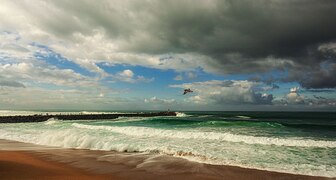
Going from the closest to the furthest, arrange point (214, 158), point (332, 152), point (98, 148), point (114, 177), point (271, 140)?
point (114, 177)
point (214, 158)
point (332, 152)
point (98, 148)
point (271, 140)

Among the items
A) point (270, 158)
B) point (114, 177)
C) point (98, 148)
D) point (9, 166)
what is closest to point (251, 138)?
point (270, 158)

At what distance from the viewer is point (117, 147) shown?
15.9m

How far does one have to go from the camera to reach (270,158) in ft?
43.7

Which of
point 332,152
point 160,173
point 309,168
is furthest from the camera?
point 332,152

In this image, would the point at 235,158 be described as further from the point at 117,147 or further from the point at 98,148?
the point at 98,148

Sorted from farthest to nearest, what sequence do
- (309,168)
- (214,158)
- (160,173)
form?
(214,158) → (309,168) → (160,173)

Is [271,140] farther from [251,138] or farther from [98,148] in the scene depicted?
[98,148]

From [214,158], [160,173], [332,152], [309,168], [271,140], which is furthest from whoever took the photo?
[271,140]

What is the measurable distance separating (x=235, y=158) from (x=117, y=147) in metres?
6.43

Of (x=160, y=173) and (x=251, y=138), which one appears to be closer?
(x=160, y=173)

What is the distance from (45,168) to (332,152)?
14.1 meters

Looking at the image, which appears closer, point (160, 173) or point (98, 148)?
point (160, 173)

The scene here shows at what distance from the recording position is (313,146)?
690 inches

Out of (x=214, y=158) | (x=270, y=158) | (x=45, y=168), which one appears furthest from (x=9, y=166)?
(x=270, y=158)
